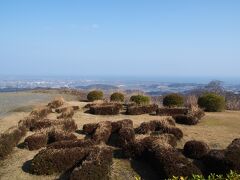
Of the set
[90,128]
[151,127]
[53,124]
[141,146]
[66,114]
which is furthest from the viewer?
[66,114]

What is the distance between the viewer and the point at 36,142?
1081 centimetres

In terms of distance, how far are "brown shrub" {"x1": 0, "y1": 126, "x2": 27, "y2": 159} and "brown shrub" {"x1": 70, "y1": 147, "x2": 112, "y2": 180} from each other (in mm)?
2618

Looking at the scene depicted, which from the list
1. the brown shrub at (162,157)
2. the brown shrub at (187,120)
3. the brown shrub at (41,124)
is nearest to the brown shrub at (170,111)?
the brown shrub at (187,120)

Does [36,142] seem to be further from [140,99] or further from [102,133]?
[140,99]

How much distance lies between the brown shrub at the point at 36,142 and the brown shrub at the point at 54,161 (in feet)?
6.35

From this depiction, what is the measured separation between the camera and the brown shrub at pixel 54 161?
8695 millimetres

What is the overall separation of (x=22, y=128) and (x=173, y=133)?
4.65 meters

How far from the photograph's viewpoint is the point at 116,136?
11875 millimetres

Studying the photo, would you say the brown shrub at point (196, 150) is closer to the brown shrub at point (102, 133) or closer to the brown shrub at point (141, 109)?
the brown shrub at point (102, 133)

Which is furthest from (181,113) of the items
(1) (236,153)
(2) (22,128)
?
(1) (236,153)

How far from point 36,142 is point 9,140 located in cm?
70

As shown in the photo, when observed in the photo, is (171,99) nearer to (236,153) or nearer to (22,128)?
(22,128)

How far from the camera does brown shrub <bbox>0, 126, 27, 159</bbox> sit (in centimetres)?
1019

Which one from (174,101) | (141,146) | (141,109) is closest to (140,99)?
(174,101)
